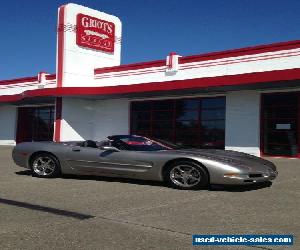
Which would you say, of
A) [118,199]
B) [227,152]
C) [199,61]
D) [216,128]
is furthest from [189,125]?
[118,199]

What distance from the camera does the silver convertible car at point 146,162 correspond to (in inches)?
298

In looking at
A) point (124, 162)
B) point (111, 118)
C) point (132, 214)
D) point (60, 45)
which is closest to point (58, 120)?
point (111, 118)

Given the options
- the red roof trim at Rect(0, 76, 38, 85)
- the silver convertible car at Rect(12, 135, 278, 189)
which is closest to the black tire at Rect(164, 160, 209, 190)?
the silver convertible car at Rect(12, 135, 278, 189)

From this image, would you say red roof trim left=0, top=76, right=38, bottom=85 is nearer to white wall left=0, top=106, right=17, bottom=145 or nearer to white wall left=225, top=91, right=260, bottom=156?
white wall left=0, top=106, right=17, bottom=145

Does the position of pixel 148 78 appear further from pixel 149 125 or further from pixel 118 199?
pixel 118 199

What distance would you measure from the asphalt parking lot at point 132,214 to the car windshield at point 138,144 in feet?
2.39

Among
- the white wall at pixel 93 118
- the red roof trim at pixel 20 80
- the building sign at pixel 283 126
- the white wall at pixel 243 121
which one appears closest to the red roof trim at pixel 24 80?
the red roof trim at pixel 20 80

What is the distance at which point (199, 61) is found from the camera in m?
18.5

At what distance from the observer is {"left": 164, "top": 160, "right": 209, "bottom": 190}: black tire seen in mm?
7676

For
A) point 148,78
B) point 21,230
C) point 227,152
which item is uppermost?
point 148,78

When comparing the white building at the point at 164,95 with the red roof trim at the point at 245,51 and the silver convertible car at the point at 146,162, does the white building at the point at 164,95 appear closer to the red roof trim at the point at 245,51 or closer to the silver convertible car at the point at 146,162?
the red roof trim at the point at 245,51

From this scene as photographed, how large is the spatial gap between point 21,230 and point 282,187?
526 cm

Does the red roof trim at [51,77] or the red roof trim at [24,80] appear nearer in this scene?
the red roof trim at [51,77]

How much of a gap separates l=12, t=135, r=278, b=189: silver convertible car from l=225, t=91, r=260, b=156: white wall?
8.52 metres
